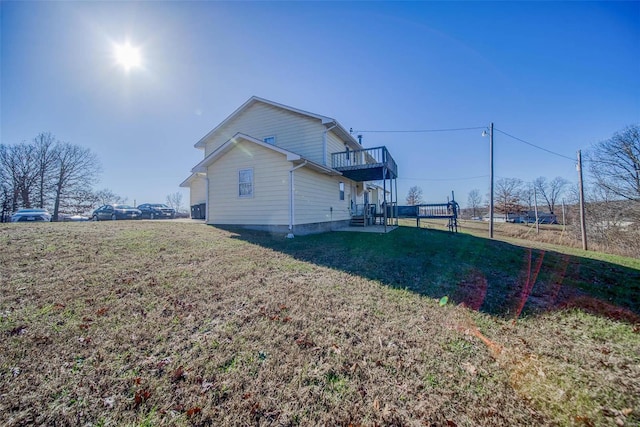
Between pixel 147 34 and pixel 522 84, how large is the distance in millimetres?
18317

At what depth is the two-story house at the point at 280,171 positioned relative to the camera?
1019 centimetres

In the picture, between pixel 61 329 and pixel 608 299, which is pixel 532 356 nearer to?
pixel 608 299

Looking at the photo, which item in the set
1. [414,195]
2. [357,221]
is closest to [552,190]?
[414,195]

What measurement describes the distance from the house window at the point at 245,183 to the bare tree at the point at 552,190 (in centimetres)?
6280

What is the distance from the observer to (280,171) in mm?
10039

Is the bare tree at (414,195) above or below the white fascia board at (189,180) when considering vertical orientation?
above

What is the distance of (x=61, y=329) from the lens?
289cm

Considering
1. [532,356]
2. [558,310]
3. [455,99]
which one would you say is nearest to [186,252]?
[532,356]

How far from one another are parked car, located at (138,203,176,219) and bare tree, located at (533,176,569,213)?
6738 centimetres

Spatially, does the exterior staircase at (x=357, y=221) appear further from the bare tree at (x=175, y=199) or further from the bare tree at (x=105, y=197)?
the bare tree at (x=175, y=199)

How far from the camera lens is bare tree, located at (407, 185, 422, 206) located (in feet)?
183

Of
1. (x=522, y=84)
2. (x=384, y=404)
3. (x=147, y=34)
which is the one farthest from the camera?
(x=522, y=84)

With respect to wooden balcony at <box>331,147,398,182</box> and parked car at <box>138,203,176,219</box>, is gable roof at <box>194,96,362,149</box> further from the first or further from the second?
parked car at <box>138,203,176,219</box>

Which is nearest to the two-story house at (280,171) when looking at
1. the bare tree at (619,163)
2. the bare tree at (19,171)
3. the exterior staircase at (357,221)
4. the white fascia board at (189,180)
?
the exterior staircase at (357,221)
